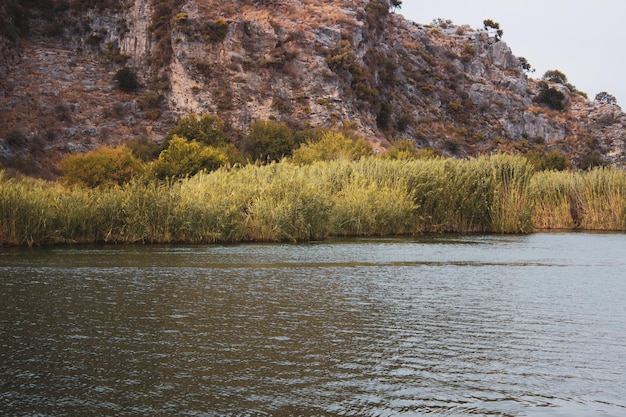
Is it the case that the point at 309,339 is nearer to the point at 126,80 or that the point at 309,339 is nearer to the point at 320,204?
the point at 320,204

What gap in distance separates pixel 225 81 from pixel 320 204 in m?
53.2

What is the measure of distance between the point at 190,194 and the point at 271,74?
5490cm

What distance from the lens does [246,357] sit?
8117 mm

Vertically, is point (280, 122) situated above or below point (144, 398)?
above

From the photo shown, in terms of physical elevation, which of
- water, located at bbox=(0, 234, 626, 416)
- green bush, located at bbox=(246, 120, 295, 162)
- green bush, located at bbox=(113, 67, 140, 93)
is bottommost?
water, located at bbox=(0, 234, 626, 416)

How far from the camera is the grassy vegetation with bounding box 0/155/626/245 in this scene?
2148 cm

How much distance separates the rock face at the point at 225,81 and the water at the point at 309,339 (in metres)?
51.3

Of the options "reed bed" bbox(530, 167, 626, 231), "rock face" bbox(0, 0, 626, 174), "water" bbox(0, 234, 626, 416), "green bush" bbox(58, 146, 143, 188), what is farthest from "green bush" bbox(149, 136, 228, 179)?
"rock face" bbox(0, 0, 626, 174)

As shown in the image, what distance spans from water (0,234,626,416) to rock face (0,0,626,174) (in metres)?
51.3

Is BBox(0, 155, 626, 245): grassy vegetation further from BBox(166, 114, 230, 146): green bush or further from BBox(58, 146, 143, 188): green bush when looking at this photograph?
BBox(166, 114, 230, 146): green bush

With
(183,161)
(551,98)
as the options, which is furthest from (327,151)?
(551,98)

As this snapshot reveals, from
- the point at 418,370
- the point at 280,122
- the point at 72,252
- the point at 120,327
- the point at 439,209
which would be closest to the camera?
the point at 418,370

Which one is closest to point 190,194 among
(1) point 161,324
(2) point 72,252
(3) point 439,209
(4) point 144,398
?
(2) point 72,252

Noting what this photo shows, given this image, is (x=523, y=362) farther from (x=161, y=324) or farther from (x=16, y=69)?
(x=16, y=69)
